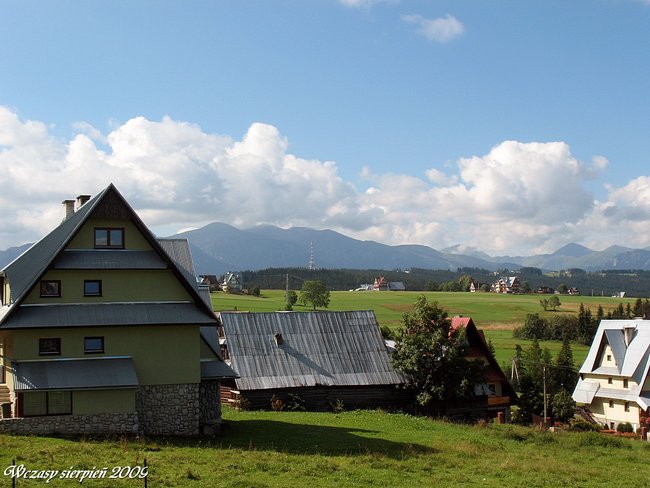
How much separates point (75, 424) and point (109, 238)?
8.80m

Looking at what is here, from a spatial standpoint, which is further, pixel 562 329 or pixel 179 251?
pixel 562 329

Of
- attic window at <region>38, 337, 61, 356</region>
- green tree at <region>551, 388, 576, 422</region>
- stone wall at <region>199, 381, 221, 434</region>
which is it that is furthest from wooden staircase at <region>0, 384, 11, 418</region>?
green tree at <region>551, 388, 576, 422</region>

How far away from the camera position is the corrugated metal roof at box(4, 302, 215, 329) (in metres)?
32.5

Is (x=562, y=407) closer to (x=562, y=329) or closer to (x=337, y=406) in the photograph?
(x=337, y=406)

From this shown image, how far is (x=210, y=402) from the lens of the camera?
35969 mm

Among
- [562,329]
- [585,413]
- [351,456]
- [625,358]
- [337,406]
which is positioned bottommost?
[585,413]

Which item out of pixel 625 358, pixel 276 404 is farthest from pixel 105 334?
pixel 625 358

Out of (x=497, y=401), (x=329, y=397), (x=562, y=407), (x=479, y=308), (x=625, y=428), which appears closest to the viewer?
(x=329, y=397)

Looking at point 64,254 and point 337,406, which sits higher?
point 64,254

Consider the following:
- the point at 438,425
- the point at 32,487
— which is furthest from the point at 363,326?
the point at 32,487

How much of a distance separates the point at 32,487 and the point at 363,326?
3489 centimetres

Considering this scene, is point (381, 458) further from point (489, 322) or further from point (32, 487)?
point (489, 322)

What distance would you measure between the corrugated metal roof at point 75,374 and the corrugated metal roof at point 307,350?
1482cm

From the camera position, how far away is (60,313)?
109ft
